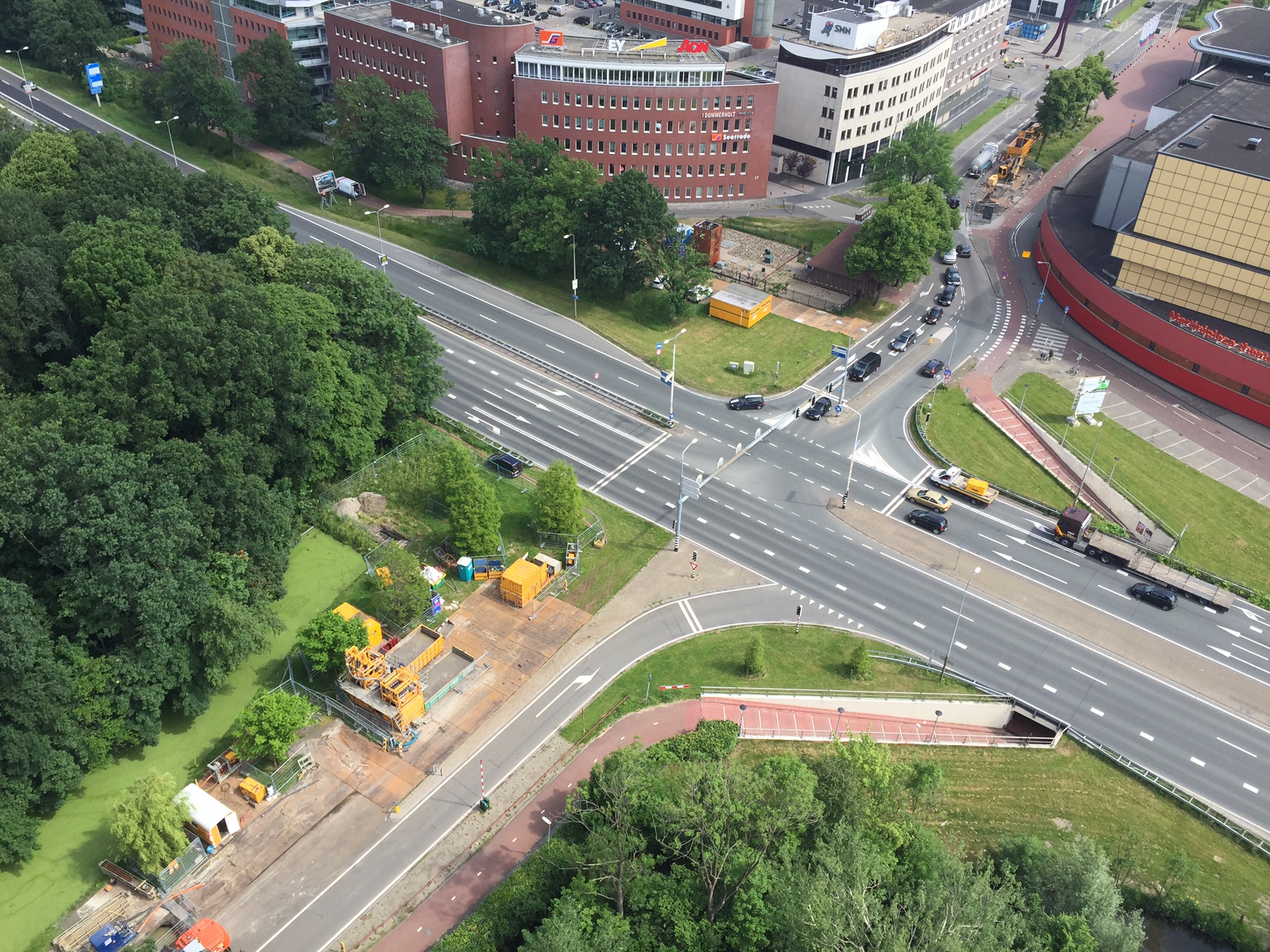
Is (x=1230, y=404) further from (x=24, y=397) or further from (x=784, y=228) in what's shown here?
(x=24, y=397)

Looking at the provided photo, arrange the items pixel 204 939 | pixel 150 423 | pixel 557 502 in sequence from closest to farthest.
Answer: pixel 204 939 → pixel 150 423 → pixel 557 502

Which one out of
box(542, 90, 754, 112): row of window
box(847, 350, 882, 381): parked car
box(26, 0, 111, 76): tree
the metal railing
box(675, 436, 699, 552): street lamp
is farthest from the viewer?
box(26, 0, 111, 76): tree

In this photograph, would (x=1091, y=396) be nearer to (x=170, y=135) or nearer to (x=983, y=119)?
(x=983, y=119)

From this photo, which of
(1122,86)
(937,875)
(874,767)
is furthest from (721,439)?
(1122,86)

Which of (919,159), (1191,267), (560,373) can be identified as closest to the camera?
(560,373)

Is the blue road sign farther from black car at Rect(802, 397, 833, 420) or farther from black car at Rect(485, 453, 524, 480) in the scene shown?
black car at Rect(802, 397, 833, 420)

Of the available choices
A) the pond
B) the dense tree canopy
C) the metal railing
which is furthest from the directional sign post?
the pond

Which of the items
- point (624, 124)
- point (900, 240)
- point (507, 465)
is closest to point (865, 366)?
point (900, 240)

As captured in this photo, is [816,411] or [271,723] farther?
[816,411]
